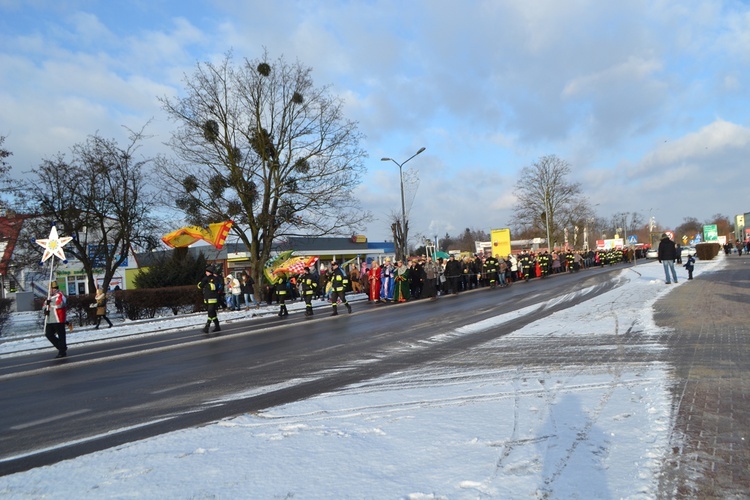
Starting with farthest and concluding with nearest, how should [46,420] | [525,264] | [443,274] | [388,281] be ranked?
[525,264] → [443,274] → [388,281] → [46,420]

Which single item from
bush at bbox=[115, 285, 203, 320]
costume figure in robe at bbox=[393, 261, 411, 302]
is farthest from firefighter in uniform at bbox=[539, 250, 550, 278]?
bush at bbox=[115, 285, 203, 320]

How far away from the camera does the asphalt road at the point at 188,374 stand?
6.50 metres

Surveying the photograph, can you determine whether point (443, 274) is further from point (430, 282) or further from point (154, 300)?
point (154, 300)

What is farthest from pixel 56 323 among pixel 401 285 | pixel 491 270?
pixel 491 270

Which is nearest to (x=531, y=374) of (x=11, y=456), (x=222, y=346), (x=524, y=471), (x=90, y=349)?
(x=524, y=471)

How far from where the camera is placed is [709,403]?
19.5 feet

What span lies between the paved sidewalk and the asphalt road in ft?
11.3

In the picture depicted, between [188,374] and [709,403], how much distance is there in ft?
23.9

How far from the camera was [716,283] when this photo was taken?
19.3 meters

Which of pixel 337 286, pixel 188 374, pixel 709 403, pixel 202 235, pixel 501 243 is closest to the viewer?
pixel 709 403

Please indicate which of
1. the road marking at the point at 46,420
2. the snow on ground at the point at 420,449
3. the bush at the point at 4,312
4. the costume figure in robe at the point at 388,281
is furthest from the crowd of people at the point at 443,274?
the road marking at the point at 46,420

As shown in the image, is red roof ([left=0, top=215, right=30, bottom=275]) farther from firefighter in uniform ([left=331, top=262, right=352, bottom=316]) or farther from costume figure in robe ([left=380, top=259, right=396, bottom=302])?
costume figure in robe ([left=380, top=259, right=396, bottom=302])

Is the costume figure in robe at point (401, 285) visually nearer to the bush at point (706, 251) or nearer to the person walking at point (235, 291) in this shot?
the person walking at point (235, 291)

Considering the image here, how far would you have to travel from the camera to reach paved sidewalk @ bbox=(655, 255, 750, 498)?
410 cm
